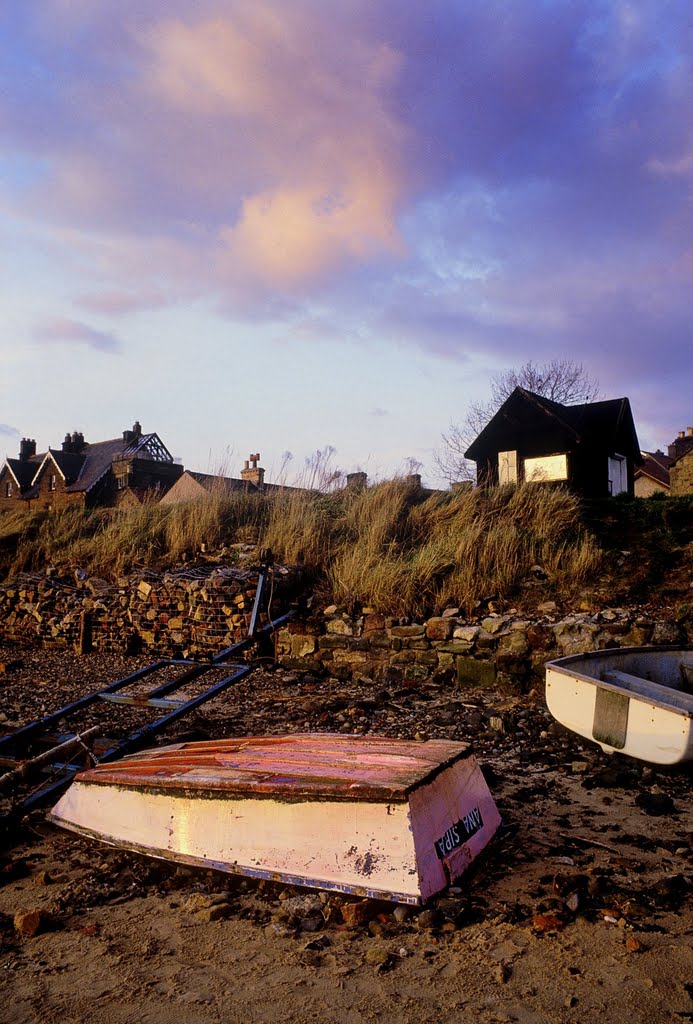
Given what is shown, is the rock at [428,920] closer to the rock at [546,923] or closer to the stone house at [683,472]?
the rock at [546,923]

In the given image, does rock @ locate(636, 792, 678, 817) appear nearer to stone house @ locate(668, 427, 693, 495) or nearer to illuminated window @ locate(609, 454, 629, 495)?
illuminated window @ locate(609, 454, 629, 495)

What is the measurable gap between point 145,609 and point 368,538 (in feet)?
11.5

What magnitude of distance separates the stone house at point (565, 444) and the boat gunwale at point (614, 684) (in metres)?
13.5

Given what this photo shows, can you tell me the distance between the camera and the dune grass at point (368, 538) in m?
8.33

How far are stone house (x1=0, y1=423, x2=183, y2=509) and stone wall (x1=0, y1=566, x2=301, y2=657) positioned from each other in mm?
20627

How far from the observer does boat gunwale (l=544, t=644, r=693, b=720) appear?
436 cm

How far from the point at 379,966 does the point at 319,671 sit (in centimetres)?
580

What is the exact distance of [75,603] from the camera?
34.6ft

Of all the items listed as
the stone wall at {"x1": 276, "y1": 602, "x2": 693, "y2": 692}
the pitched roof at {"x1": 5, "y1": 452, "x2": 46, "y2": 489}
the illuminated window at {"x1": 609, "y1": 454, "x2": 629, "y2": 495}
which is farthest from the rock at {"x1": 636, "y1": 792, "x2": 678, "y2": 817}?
the pitched roof at {"x1": 5, "y1": 452, "x2": 46, "y2": 489}

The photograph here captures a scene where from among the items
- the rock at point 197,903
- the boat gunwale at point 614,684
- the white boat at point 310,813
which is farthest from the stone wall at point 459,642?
the rock at point 197,903

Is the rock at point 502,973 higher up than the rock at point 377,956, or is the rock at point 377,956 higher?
the rock at point 502,973

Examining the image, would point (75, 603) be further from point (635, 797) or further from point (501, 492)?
point (635, 797)

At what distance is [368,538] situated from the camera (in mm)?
9711

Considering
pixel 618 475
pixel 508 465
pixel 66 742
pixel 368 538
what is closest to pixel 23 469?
pixel 508 465
